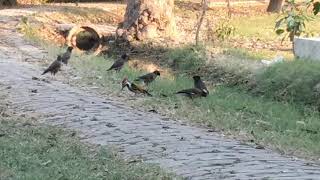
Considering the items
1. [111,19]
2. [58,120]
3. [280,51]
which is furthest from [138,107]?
[111,19]

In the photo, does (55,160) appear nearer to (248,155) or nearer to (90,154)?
(90,154)

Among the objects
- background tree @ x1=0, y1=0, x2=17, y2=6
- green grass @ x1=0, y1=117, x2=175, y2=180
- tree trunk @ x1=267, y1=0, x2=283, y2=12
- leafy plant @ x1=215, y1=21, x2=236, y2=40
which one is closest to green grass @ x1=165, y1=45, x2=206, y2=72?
leafy plant @ x1=215, y1=21, x2=236, y2=40

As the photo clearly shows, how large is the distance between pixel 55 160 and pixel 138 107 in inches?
147

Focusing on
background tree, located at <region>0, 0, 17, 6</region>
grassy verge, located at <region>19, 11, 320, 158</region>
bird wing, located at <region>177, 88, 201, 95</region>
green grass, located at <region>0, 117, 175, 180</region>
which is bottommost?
background tree, located at <region>0, 0, 17, 6</region>

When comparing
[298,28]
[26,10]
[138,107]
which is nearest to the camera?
[138,107]

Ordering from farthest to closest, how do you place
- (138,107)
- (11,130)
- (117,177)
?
(138,107), (11,130), (117,177)

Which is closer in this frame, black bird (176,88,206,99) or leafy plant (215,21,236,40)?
black bird (176,88,206,99)

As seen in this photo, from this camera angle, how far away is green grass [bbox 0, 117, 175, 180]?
6309 millimetres

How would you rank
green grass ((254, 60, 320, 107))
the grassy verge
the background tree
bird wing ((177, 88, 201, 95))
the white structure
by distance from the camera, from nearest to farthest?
→ the grassy verge
bird wing ((177, 88, 201, 95))
green grass ((254, 60, 320, 107))
the white structure
the background tree

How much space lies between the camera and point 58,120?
29.5ft

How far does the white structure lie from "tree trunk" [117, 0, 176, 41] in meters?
5.46

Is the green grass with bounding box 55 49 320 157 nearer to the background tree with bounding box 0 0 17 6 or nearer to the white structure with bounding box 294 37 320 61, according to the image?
the white structure with bounding box 294 37 320 61

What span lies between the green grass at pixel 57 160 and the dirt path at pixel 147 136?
302 mm

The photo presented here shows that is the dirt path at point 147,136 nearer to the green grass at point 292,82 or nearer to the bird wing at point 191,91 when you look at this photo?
the bird wing at point 191,91
